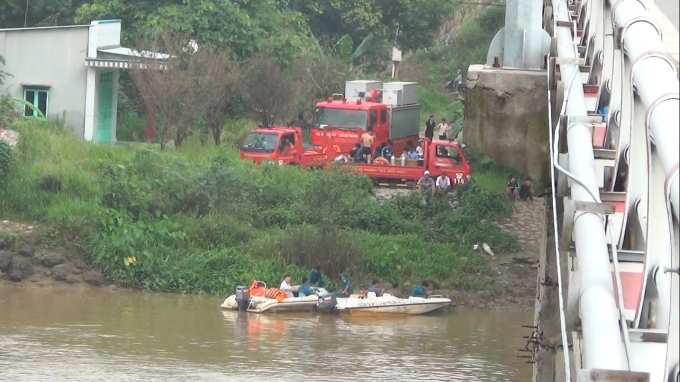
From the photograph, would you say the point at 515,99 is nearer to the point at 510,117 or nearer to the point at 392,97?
the point at 510,117

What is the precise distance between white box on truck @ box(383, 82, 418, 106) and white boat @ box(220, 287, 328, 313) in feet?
36.7

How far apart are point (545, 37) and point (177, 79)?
2120 cm

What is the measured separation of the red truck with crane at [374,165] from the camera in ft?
95.0

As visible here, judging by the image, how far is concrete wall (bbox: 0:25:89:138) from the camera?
3203 cm

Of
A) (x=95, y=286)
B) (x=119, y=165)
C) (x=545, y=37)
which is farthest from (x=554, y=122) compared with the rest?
(x=119, y=165)

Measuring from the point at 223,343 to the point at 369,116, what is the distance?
40.2 feet

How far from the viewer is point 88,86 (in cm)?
3192

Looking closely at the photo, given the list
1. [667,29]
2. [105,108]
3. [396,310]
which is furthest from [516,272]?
[667,29]

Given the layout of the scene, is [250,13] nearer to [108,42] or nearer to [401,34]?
[108,42]

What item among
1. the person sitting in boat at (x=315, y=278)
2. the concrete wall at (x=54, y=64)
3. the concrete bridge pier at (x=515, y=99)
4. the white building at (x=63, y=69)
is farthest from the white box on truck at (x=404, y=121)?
the concrete bridge pier at (x=515, y=99)

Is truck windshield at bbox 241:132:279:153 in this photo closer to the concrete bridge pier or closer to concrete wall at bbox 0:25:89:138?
concrete wall at bbox 0:25:89:138

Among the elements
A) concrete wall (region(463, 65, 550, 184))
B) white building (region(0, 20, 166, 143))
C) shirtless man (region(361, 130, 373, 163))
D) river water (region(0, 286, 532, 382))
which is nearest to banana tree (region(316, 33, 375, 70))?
white building (region(0, 20, 166, 143))

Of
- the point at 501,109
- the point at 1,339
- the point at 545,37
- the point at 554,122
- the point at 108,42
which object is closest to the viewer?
the point at 554,122

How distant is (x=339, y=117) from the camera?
102ft
